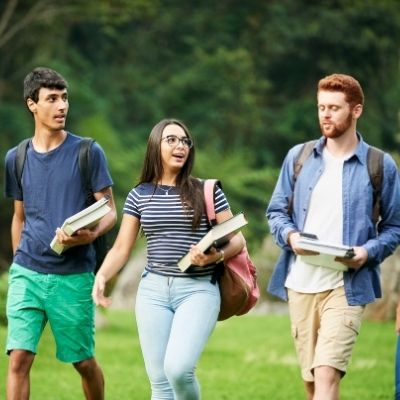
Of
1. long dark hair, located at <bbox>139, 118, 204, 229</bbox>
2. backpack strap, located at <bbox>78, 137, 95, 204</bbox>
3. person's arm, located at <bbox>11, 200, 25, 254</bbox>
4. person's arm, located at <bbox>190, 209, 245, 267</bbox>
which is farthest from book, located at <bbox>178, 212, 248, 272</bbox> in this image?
person's arm, located at <bbox>11, 200, 25, 254</bbox>

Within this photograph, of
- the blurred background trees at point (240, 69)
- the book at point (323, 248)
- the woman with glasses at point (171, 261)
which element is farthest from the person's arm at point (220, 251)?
the blurred background trees at point (240, 69)

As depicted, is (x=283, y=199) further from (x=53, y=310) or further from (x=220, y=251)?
(x=53, y=310)

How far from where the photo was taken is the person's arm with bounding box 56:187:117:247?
7.28 metres

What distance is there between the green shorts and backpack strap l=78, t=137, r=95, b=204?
1.68ft

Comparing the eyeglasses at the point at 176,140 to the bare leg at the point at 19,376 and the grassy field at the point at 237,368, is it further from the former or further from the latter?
the grassy field at the point at 237,368

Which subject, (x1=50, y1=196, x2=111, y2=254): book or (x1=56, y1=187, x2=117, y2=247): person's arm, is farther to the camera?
(x1=56, y1=187, x2=117, y2=247): person's arm

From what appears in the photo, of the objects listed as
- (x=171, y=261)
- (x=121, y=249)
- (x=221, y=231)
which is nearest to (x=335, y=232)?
(x=221, y=231)

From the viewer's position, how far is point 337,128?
7277mm

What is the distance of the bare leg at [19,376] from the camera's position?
7422mm

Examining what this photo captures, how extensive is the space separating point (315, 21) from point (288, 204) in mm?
30318

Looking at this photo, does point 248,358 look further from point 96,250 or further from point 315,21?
point 315,21

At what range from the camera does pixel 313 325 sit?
7.36 meters

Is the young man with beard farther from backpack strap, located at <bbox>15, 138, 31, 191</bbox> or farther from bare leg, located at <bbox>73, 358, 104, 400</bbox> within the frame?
backpack strap, located at <bbox>15, 138, 31, 191</bbox>

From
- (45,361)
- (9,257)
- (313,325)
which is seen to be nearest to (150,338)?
(313,325)
